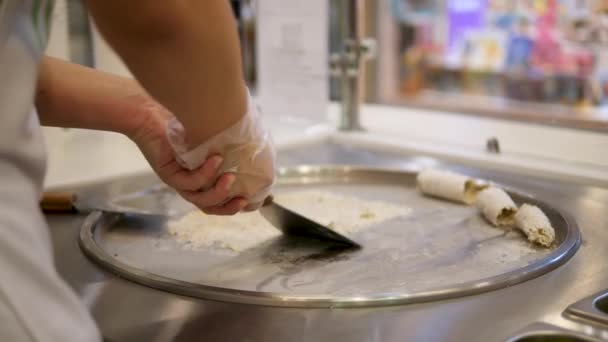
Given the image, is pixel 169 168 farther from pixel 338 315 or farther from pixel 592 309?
pixel 592 309

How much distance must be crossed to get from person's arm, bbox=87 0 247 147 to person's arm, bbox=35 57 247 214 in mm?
157

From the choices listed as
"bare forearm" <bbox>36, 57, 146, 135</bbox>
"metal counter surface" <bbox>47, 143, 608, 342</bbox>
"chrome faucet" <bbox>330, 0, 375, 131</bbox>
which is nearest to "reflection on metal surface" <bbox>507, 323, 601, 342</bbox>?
"metal counter surface" <bbox>47, 143, 608, 342</bbox>

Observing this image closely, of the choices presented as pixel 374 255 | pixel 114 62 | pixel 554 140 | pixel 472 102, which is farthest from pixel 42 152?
pixel 472 102

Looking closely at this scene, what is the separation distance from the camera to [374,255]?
69 cm

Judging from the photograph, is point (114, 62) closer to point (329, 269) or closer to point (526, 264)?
point (329, 269)

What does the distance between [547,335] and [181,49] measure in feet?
0.99

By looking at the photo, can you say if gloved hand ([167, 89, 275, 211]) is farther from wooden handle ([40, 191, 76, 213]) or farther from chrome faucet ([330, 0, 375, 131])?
chrome faucet ([330, 0, 375, 131])

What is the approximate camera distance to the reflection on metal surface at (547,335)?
1.59 feet

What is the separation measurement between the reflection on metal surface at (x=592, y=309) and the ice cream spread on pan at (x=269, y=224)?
27 centimetres

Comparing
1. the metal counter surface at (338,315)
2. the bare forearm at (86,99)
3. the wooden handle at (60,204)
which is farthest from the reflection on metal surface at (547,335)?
the wooden handle at (60,204)

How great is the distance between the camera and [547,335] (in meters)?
0.49

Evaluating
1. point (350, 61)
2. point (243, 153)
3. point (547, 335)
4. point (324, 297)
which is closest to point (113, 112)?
point (243, 153)

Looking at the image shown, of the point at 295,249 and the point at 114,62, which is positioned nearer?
the point at 295,249

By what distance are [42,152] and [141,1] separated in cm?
11
